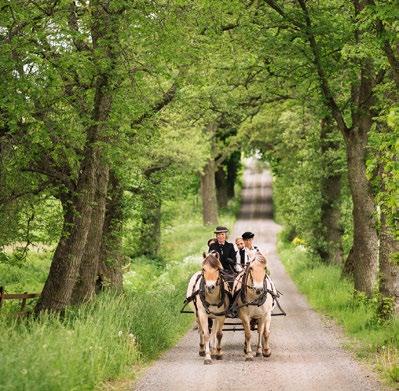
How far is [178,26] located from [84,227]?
4883mm

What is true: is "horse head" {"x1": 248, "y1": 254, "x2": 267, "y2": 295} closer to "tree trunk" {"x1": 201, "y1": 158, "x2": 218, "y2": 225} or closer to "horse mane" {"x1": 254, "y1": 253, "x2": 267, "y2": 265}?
"horse mane" {"x1": 254, "y1": 253, "x2": 267, "y2": 265}

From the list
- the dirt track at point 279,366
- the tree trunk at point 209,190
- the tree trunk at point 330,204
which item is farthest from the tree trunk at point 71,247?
the tree trunk at point 209,190

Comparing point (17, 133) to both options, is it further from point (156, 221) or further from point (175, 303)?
point (156, 221)

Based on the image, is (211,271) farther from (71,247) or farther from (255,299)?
(71,247)

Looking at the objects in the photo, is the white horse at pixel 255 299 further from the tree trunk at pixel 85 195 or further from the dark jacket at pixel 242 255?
the tree trunk at pixel 85 195

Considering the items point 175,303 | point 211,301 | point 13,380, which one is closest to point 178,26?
point 211,301

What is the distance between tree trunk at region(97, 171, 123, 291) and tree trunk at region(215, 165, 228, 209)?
144 feet

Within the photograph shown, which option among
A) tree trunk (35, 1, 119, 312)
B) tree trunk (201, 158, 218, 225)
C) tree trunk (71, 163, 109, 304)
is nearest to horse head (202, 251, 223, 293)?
tree trunk (35, 1, 119, 312)

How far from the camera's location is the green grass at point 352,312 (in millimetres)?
13969

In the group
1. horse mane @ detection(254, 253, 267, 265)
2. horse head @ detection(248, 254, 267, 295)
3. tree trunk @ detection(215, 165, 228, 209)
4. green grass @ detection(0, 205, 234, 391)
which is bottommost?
green grass @ detection(0, 205, 234, 391)

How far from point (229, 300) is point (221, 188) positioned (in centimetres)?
5411

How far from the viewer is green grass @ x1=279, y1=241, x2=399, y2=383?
1397cm

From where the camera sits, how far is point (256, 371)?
43.3ft

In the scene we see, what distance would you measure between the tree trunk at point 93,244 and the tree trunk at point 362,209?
284 inches
